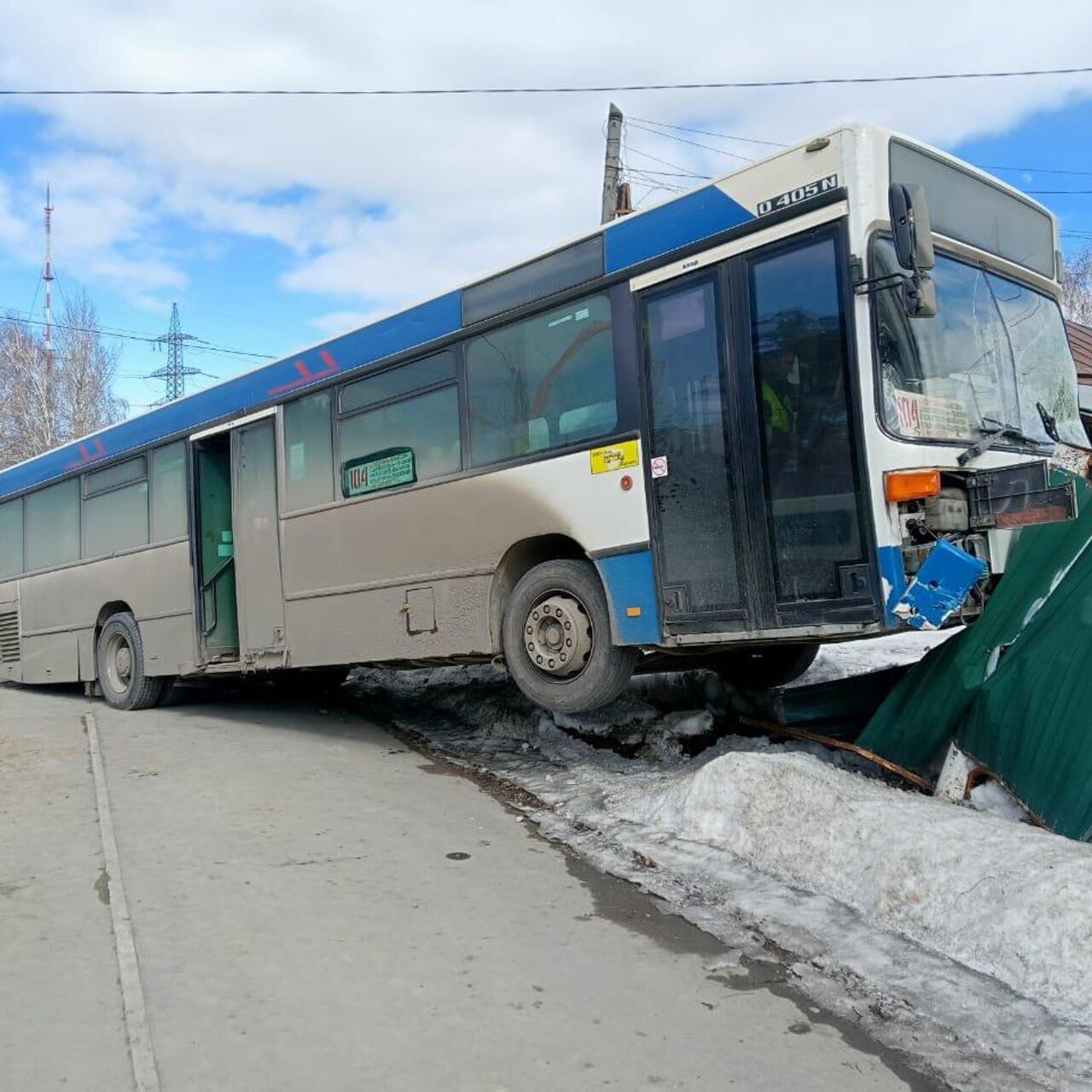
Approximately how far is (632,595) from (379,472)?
2530 mm

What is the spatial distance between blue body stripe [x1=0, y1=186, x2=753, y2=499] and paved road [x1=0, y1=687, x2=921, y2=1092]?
3.19m

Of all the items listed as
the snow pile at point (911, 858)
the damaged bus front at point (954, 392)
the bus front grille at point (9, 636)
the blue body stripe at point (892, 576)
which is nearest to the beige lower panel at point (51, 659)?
the bus front grille at point (9, 636)

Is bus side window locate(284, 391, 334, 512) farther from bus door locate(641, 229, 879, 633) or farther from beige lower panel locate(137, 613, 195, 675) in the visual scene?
bus door locate(641, 229, 879, 633)

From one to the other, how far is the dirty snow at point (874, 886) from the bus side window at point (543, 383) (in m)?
2.10

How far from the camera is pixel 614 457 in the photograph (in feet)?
18.8

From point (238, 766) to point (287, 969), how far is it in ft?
12.0

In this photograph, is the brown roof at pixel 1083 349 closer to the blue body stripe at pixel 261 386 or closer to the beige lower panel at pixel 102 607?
the blue body stripe at pixel 261 386

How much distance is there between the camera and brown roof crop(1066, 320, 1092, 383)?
1593 cm

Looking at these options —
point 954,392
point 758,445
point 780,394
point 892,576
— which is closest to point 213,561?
point 758,445

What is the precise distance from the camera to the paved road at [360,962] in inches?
113

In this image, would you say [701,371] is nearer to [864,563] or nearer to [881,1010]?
[864,563]

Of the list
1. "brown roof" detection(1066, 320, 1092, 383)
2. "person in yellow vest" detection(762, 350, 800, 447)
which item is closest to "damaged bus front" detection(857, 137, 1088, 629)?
"person in yellow vest" detection(762, 350, 800, 447)

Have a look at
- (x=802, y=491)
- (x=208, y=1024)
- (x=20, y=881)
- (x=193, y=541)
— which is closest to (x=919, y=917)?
(x=802, y=491)

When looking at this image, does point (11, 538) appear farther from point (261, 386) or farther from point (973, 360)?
point (973, 360)
